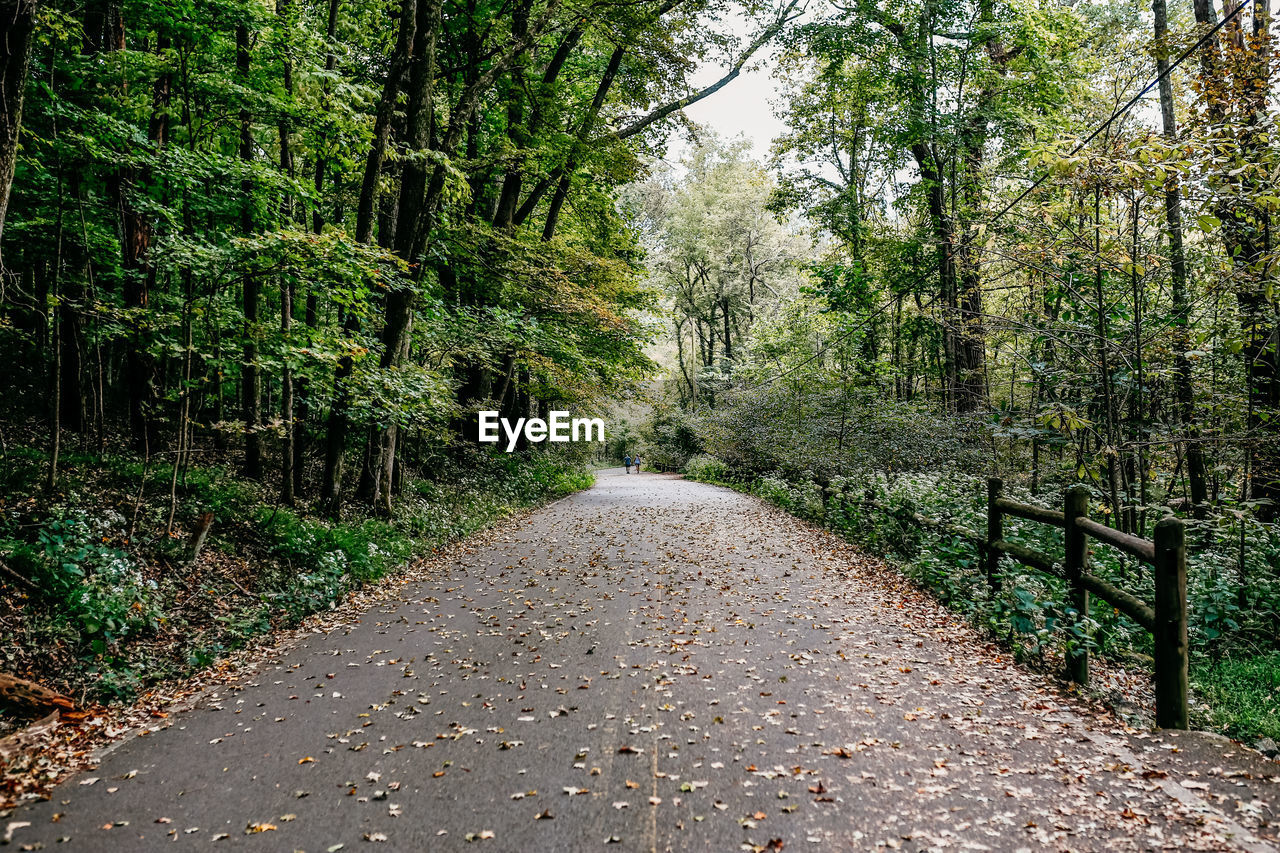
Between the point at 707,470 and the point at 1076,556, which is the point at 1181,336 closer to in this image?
the point at 1076,556

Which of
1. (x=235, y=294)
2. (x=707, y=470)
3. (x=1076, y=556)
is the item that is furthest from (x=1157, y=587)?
(x=707, y=470)

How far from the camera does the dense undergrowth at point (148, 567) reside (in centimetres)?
492

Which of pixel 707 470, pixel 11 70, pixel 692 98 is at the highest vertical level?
pixel 692 98

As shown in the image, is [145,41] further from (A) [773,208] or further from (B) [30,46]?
(A) [773,208]

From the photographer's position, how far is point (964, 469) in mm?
12016

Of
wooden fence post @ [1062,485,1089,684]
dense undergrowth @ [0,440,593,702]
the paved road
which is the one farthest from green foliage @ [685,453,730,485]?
wooden fence post @ [1062,485,1089,684]

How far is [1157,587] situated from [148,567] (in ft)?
28.7

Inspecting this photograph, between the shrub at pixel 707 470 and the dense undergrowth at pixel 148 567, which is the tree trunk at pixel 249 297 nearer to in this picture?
the dense undergrowth at pixel 148 567

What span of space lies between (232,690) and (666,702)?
363 centimetres

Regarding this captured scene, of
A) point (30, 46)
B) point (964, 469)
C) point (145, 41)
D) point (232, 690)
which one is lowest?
point (232, 690)

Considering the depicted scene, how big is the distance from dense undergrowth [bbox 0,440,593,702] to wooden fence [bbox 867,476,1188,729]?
7.46 metres

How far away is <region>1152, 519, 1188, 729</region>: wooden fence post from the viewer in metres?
4.02

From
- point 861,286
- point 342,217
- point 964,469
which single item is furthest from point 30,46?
point 861,286

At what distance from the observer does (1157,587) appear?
4.09m
